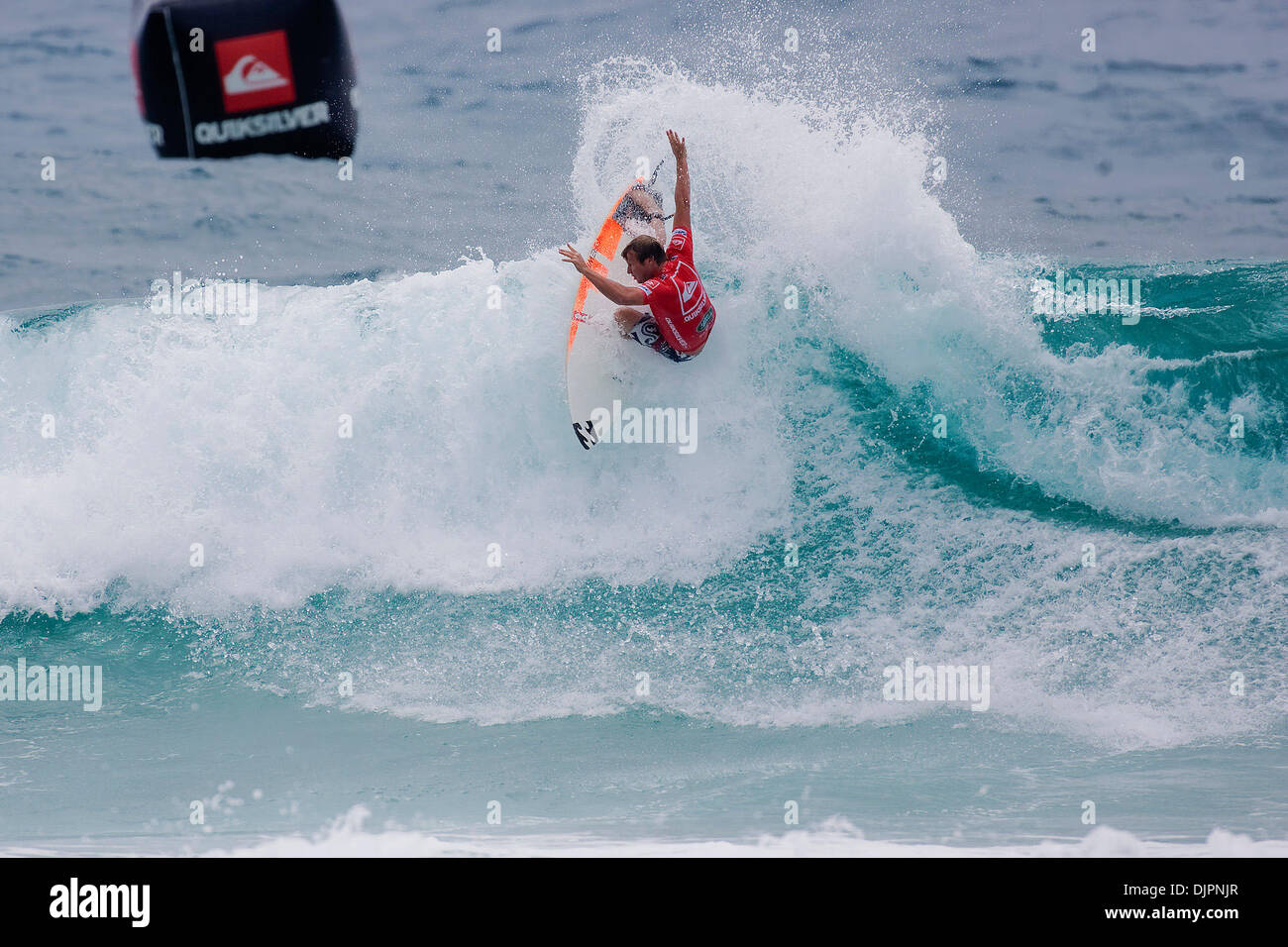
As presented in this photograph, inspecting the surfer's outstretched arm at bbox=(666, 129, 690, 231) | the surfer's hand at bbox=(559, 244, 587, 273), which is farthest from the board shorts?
the surfer's hand at bbox=(559, 244, 587, 273)

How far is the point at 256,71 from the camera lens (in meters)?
2.91

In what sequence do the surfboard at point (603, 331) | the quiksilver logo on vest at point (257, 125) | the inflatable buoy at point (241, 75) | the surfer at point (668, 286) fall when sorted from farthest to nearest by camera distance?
1. the surfboard at point (603, 331)
2. the surfer at point (668, 286)
3. the quiksilver logo on vest at point (257, 125)
4. the inflatable buoy at point (241, 75)

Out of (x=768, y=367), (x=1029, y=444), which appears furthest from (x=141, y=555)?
(x=1029, y=444)

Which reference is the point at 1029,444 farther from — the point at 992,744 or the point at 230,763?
the point at 230,763

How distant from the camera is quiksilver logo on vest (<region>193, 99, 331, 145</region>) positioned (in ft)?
9.70

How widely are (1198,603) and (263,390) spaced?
6662 millimetres

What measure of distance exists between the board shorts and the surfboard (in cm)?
26

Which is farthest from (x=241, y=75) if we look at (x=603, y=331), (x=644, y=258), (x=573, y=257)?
(x=603, y=331)

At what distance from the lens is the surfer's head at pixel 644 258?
16.8 feet

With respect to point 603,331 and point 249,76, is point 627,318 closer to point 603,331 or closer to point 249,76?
point 603,331

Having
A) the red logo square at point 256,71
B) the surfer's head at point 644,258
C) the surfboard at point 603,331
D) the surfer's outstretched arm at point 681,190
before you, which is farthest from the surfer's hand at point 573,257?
the red logo square at point 256,71

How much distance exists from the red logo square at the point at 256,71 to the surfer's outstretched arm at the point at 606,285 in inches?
74.8

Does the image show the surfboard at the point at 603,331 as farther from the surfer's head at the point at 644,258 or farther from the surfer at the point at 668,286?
the surfer's head at the point at 644,258

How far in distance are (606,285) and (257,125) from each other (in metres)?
2.14
